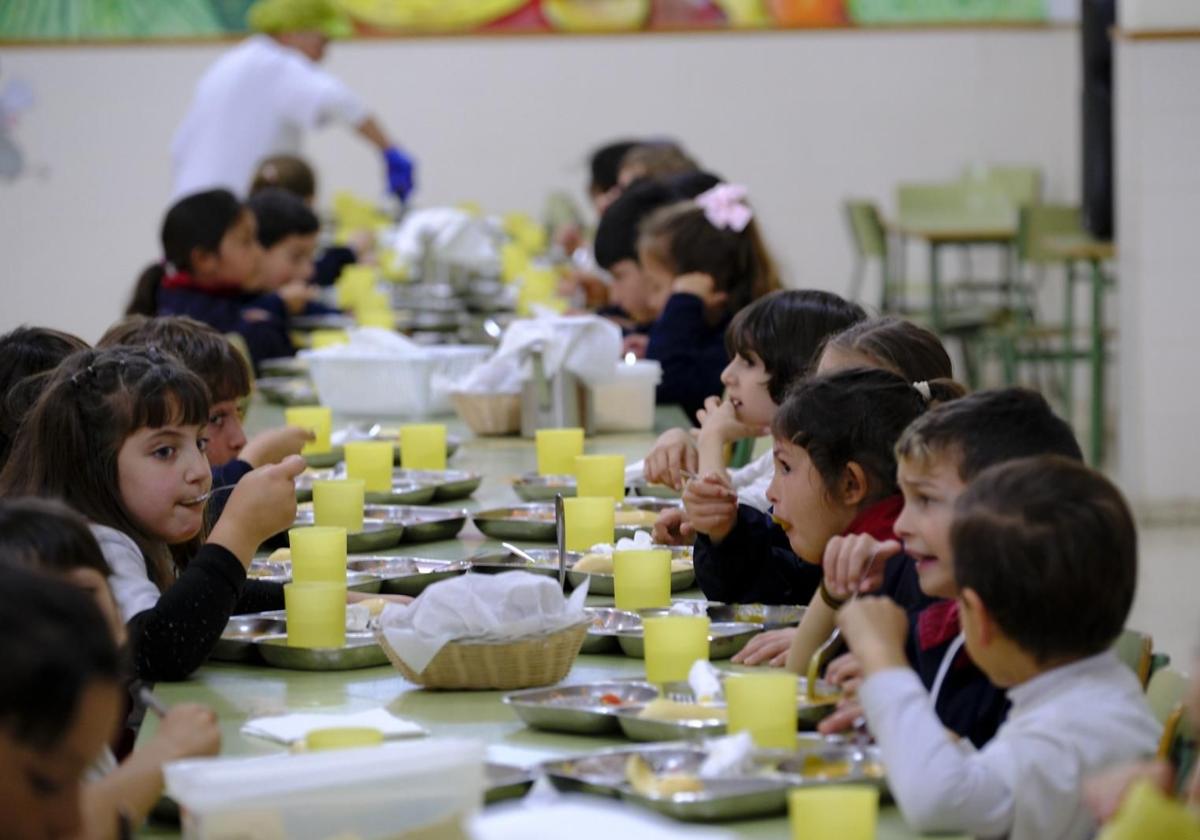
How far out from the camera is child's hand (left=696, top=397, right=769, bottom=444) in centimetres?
335

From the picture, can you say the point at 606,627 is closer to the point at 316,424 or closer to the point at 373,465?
the point at 373,465

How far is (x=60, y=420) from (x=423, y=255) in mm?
5124

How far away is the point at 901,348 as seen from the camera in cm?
290

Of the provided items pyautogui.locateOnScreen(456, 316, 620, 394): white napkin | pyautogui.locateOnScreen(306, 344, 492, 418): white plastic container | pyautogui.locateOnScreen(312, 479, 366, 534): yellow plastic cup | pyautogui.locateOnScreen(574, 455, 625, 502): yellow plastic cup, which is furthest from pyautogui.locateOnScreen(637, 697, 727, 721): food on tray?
pyautogui.locateOnScreen(306, 344, 492, 418): white plastic container

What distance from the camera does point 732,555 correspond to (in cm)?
270

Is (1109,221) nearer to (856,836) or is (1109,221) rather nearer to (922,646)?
(922,646)

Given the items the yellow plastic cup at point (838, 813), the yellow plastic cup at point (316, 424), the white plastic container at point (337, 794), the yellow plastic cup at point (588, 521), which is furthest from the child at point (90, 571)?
the yellow plastic cup at point (316, 424)

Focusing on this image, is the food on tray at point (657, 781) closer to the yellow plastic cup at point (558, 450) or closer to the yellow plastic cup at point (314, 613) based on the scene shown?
the yellow plastic cup at point (314, 613)

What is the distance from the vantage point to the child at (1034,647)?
66.7 inches

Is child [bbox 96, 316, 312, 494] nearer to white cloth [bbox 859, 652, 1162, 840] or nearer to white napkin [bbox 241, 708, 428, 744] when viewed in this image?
white napkin [bbox 241, 708, 428, 744]

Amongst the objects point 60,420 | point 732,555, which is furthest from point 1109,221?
point 60,420

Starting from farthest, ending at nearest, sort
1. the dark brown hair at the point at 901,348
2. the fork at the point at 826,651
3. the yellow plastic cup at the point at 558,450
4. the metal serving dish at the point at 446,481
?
the yellow plastic cup at the point at 558,450 → the metal serving dish at the point at 446,481 → the dark brown hair at the point at 901,348 → the fork at the point at 826,651

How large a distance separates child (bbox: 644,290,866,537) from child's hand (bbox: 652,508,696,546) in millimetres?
391

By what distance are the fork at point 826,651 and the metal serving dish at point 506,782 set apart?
0.37 metres
